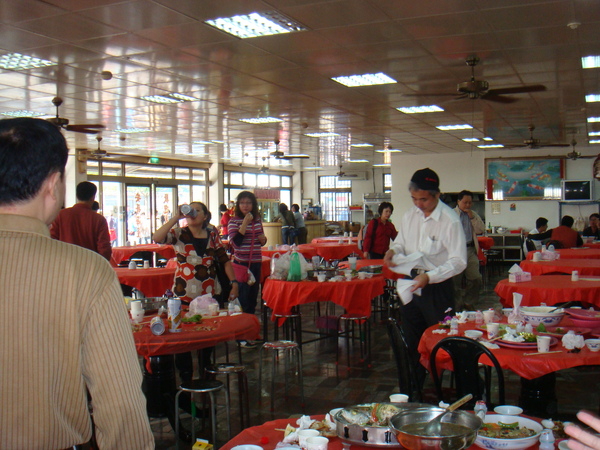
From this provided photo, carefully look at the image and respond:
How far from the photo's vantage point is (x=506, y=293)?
5.47m

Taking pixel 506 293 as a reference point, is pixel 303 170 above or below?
above

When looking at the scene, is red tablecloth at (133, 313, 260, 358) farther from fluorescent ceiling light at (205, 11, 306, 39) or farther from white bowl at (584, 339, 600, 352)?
fluorescent ceiling light at (205, 11, 306, 39)

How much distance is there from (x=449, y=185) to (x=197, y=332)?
1593cm

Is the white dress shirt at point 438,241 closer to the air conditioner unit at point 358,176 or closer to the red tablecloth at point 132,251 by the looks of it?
the red tablecloth at point 132,251

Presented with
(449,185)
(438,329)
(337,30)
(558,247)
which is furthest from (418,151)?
(438,329)

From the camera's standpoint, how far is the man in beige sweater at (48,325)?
4.19 feet

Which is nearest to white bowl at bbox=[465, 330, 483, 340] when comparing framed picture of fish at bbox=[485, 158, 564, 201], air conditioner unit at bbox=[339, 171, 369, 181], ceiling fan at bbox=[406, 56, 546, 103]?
ceiling fan at bbox=[406, 56, 546, 103]

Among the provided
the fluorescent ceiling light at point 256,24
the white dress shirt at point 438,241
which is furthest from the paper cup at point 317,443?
the fluorescent ceiling light at point 256,24

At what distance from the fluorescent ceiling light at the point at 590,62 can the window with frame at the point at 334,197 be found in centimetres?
1898

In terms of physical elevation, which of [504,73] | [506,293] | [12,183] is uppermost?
[504,73]

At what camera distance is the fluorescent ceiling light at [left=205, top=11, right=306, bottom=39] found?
5520mm

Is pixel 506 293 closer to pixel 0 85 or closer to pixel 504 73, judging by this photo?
pixel 504 73

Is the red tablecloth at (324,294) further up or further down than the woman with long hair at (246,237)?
further down

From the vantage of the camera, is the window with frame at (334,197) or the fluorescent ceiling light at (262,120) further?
the window with frame at (334,197)
